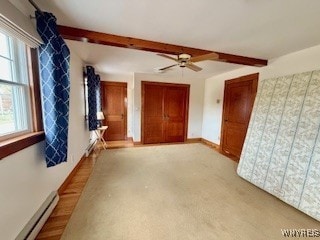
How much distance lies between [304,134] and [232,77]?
7.97 ft

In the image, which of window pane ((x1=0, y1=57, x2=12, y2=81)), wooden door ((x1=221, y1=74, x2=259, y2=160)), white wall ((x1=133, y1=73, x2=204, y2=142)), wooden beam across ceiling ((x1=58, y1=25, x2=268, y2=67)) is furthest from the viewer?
white wall ((x1=133, y1=73, x2=204, y2=142))

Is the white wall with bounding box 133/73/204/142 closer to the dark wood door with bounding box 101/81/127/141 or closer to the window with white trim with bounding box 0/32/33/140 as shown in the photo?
the dark wood door with bounding box 101/81/127/141

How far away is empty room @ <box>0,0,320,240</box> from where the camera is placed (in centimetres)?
153

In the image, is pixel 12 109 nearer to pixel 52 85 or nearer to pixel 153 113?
pixel 52 85

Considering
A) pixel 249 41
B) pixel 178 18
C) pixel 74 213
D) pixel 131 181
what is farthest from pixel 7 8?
pixel 249 41

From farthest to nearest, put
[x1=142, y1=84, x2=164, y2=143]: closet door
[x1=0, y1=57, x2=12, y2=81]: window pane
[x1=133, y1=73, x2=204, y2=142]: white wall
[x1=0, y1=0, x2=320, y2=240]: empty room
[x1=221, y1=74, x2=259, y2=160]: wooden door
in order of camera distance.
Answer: [x1=142, y1=84, x2=164, y2=143]: closet door, [x1=133, y1=73, x2=204, y2=142]: white wall, [x1=221, y1=74, x2=259, y2=160]: wooden door, [x1=0, y1=0, x2=320, y2=240]: empty room, [x1=0, y1=57, x2=12, y2=81]: window pane

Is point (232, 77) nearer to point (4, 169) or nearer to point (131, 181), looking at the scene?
point (131, 181)

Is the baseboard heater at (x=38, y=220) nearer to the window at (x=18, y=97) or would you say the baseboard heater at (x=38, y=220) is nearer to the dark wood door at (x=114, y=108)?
the window at (x=18, y=97)

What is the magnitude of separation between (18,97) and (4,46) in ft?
1.50

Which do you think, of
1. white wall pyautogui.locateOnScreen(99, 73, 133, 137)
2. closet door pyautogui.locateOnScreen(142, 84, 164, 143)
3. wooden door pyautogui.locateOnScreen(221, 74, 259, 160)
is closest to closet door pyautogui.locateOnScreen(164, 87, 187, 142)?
closet door pyautogui.locateOnScreen(142, 84, 164, 143)

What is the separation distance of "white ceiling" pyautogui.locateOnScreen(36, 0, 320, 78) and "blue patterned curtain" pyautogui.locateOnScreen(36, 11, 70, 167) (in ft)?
0.76

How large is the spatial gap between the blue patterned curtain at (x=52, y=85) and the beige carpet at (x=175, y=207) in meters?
0.81

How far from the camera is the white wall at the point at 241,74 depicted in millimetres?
2543

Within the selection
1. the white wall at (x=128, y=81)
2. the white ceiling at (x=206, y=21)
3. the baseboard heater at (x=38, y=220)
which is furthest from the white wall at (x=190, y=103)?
the baseboard heater at (x=38, y=220)
